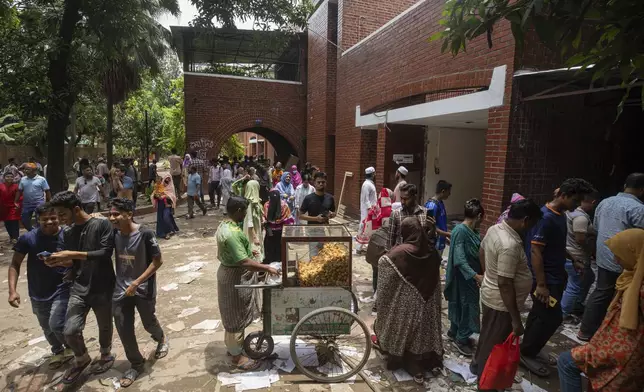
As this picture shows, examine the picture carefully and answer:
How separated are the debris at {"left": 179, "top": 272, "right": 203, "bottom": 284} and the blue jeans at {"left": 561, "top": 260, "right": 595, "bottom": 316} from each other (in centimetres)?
530

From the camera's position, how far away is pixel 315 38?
46.1 ft

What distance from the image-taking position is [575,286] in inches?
175

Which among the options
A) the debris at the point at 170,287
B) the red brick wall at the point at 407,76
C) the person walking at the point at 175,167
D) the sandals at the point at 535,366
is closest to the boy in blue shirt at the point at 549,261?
the sandals at the point at 535,366

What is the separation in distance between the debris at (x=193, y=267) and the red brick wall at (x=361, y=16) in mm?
8095

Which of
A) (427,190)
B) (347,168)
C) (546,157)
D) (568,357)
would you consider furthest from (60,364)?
(347,168)

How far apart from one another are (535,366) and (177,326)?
3.91m

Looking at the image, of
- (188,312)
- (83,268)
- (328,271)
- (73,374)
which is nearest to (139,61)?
(188,312)

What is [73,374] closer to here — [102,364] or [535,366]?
[102,364]

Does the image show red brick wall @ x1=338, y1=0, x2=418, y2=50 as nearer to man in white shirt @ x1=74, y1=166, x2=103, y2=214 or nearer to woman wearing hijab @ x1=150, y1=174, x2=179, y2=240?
woman wearing hijab @ x1=150, y1=174, x2=179, y2=240

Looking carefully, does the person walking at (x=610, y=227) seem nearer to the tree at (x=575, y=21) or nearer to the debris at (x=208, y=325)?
the tree at (x=575, y=21)

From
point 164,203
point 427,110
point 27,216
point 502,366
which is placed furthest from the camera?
point 164,203

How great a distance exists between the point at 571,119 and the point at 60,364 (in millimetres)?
7168

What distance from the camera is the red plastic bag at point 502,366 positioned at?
2.73 meters

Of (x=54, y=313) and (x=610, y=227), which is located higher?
(x=610, y=227)
